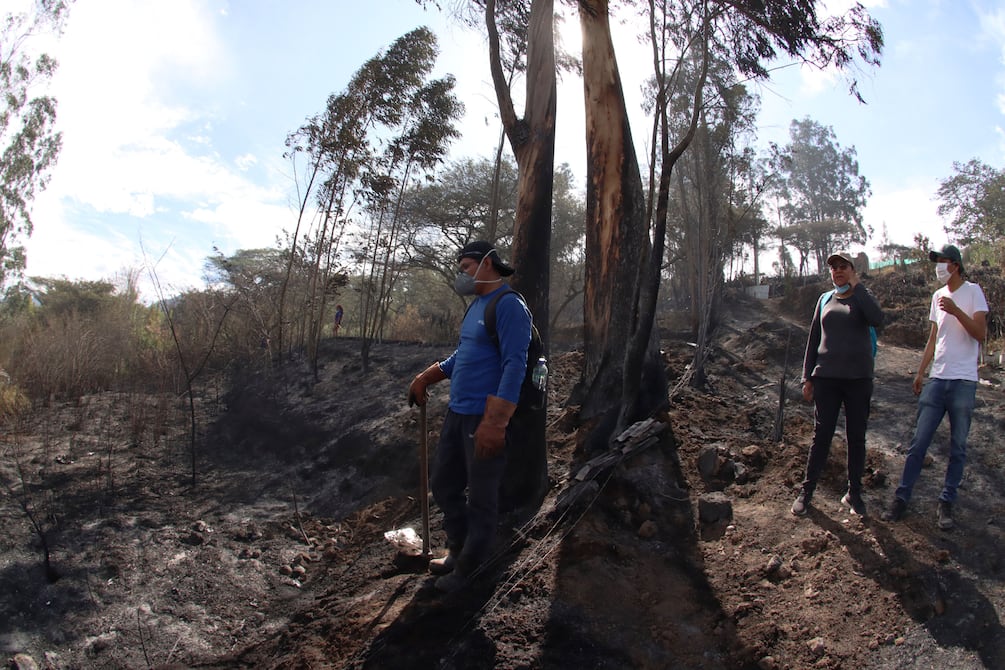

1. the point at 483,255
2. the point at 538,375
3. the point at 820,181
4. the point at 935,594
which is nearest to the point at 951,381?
the point at 935,594

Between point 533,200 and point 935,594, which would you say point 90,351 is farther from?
point 935,594

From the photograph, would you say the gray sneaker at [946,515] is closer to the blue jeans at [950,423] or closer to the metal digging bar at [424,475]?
the blue jeans at [950,423]

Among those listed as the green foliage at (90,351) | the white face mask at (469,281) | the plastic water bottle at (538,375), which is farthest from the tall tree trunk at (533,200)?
the green foliage at (90,351)

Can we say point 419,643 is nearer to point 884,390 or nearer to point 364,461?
point 364,461

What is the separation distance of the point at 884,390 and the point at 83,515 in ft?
25.6

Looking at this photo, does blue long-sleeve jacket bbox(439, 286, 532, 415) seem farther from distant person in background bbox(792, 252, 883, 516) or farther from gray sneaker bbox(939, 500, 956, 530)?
gray sneaker bbox(939, 500, 956, 530)

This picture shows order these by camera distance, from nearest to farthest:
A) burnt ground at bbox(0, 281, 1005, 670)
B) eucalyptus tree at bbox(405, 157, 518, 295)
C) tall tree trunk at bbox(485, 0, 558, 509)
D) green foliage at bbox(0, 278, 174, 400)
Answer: burnt ground at bbox(0, 281, 1005, 670) → tall tree trunk at bbox(485, 0, 558, 509) → green foliage at bbox(0, 278, 174, 400) → eucalyptus tree at bbox(405, 157, 518, 295)

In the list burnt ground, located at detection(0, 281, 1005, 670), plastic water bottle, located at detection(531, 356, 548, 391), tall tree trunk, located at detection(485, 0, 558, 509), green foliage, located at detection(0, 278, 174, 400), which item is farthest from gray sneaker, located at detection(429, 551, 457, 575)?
green foliage, located at detection(0, 278, 174, 400)

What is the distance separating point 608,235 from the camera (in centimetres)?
597

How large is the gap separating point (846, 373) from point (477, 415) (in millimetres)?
2187

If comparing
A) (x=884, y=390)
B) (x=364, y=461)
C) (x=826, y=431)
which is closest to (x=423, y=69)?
(x=364, y=461)

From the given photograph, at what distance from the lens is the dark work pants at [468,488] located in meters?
3.19

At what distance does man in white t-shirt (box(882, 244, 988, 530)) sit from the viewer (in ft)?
11.5

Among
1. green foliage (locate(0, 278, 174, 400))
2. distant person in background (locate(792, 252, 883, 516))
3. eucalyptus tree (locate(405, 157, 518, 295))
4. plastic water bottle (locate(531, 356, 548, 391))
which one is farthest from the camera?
eucalyptus tree (locate(405, 157, 518, 295))
